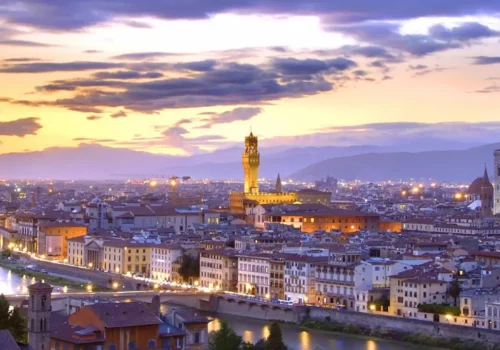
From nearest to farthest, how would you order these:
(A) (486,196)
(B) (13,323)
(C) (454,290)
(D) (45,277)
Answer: (B) (13,323)
(C) (454,290)
(D) (45,277)
(A) (486,196)

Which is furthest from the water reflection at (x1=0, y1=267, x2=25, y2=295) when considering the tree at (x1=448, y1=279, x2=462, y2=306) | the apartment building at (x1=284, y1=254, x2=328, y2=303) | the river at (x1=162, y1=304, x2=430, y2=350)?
the tree at (x1=448, y1=279, x2=462, y2=306)

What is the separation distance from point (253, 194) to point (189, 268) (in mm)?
30180

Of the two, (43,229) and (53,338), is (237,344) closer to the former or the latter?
(53,338)

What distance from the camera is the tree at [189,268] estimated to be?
158 feet

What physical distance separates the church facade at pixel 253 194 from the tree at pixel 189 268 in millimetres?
24925

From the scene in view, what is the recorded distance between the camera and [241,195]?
77.2m

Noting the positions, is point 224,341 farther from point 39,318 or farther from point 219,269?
point 219,269

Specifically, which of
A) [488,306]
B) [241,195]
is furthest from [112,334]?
[241,195]

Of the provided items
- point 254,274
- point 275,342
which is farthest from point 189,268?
point 275,342

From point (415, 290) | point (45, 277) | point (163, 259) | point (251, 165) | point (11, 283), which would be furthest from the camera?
point (251, 165)

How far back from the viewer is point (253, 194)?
78125 mm

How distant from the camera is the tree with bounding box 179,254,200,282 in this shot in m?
48.1

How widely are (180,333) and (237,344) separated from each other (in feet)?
12.9

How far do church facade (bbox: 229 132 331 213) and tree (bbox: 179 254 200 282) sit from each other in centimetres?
2493
